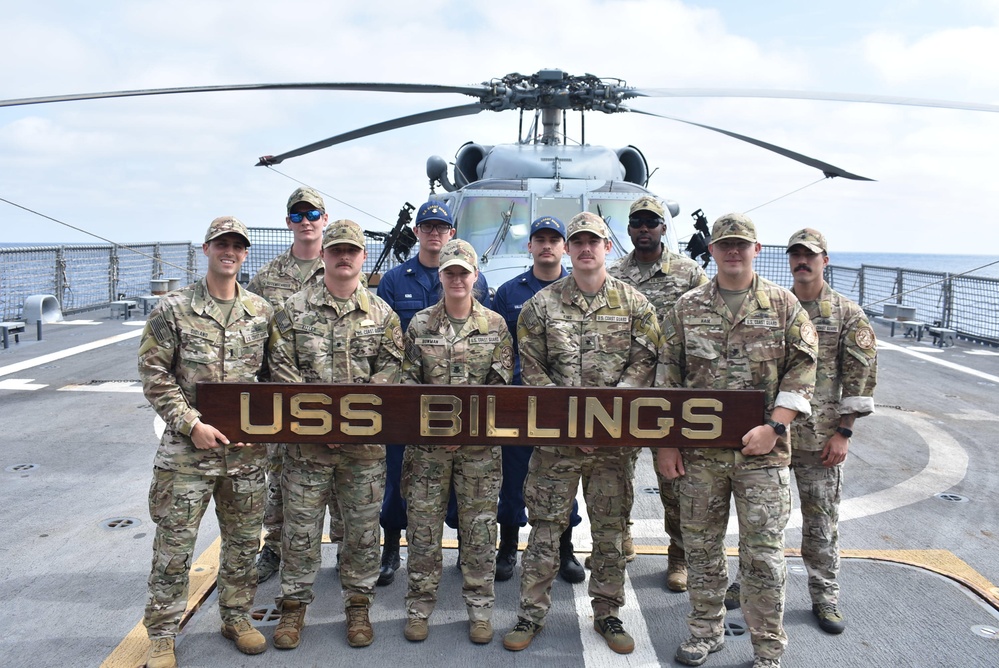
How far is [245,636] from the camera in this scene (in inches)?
120

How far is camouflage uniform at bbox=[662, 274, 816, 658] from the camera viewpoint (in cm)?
290

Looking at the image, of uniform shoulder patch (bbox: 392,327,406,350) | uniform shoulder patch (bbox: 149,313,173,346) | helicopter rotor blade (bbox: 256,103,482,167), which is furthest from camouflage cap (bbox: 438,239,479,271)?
helicopter rotor blade (bbox: 256,103,482,167)

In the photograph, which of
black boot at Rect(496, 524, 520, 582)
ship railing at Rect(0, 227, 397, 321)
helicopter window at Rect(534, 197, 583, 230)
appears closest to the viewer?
black boot at Rect(496, 524, 520, 582)

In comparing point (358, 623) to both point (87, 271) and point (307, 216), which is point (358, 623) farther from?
point (87, 271)

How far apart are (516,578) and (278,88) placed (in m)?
4.78

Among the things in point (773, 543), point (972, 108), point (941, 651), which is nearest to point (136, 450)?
point (773, 543)

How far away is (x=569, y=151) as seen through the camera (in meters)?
8.10

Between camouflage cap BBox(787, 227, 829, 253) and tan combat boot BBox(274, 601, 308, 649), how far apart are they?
2.78 meters

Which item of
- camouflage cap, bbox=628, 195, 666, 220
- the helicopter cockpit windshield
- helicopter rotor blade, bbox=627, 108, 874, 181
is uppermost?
helicopter rotor blade, bbox=627, 108, 874, 181

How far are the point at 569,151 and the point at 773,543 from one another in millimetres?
5958

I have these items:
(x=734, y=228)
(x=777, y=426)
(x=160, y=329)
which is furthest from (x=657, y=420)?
(x=160, y=329)

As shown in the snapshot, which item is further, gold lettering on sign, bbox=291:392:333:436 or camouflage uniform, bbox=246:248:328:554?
camouflage uniform, bbox=246:248:328:554

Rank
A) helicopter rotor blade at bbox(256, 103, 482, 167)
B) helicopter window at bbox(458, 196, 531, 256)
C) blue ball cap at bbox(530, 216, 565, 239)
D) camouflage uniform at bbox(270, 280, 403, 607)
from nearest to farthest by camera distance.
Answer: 1. camouflage uniform at bbox(270, 280, 403, 607)
2. blue ball cap at bbox(530, 216, 565, 239)
3. helicopter window at bbox(458, 196, 531, 256)
4. helicopter rotor blade at bbox(256, 103, 482, 167)

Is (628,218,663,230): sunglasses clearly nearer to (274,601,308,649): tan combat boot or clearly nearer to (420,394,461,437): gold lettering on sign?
(420,394,461,437): gold lettering on sign
